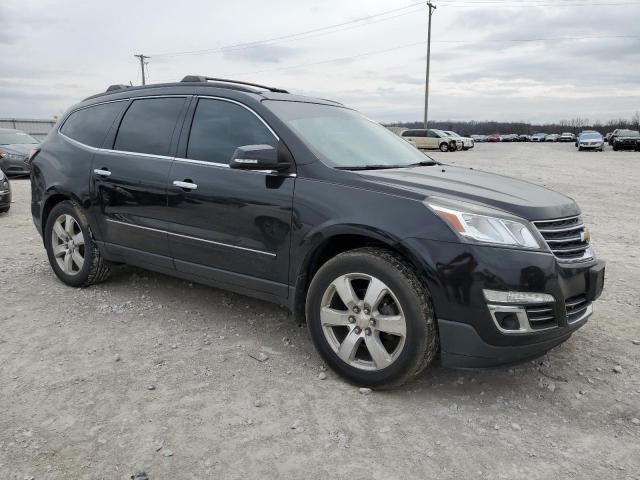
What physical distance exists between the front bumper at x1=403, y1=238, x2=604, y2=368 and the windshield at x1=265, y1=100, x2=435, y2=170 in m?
0.96

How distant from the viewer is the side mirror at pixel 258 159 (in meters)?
3.23

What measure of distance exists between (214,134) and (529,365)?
2.71 meters

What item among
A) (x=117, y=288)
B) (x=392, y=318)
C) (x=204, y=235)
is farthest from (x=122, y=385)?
(x=117, y=288)

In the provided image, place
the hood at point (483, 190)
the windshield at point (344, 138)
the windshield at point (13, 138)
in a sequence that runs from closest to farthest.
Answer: the hood at point (483, 190), the windshield at point (344, 138), the windshield at point (13, 138)

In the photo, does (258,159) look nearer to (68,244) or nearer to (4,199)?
(68,244)

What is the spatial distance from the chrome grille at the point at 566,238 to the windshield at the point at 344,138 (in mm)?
1180

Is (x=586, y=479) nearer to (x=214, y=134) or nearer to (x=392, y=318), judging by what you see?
(x=392, y=318)

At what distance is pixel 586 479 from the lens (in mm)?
2320

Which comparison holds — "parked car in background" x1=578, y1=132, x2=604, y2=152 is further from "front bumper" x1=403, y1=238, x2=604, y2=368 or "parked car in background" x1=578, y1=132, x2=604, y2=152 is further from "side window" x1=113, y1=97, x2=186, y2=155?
"front bumper" x1=403, y1=238, x2=604, y2=368

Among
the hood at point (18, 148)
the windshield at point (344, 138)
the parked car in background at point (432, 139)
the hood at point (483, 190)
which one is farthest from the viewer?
the parked car in background at point (432, 139)

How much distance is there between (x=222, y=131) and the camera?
3799 millimetres

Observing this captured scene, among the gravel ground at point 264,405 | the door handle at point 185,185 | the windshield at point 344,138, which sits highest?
the windshield at point 344,138

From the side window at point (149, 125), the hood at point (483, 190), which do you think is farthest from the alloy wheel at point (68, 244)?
the hood at point (483, 190)

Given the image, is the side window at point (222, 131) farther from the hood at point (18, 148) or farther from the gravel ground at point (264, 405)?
the hood at point (18, 148)
